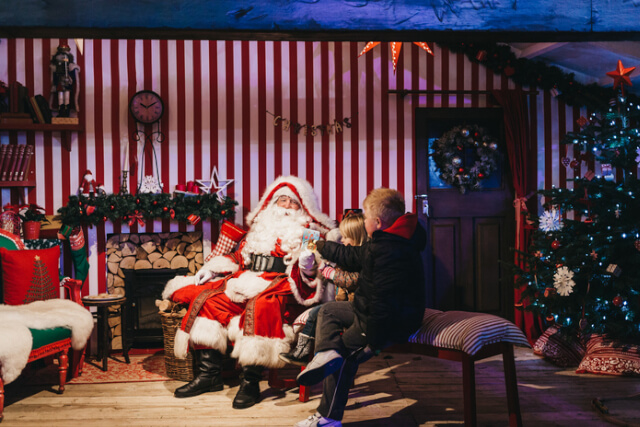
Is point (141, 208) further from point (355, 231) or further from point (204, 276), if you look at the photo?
point (355, 231)

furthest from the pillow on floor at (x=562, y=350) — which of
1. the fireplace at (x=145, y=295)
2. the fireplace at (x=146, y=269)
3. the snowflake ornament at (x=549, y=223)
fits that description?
the fireplace at (x=145, y=295)

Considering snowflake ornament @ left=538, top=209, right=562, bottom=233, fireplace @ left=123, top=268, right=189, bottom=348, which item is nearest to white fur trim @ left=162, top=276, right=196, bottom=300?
fireplace @ left=123, top=268, right=189, bottom=348

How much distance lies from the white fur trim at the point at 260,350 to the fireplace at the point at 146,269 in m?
1.61

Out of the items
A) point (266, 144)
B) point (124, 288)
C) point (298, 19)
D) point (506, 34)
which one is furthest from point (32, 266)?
point (506, 34)

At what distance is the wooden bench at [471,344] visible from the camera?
2832 mm

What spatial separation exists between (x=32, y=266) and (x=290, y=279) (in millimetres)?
1972

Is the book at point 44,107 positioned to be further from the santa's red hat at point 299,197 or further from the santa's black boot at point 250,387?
the santa's black boot at point 250,387

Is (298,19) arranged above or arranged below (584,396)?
above

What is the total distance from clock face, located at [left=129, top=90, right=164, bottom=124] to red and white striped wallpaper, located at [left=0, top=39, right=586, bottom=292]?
0.10 m

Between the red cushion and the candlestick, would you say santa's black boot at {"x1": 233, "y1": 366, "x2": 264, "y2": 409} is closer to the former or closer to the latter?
the red cushion

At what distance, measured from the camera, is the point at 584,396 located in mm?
3584

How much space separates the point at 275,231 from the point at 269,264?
291 millimetres

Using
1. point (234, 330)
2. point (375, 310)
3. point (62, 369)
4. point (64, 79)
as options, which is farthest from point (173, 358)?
point (64, 79)

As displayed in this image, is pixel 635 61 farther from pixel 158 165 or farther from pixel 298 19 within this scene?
pixel 158 165
